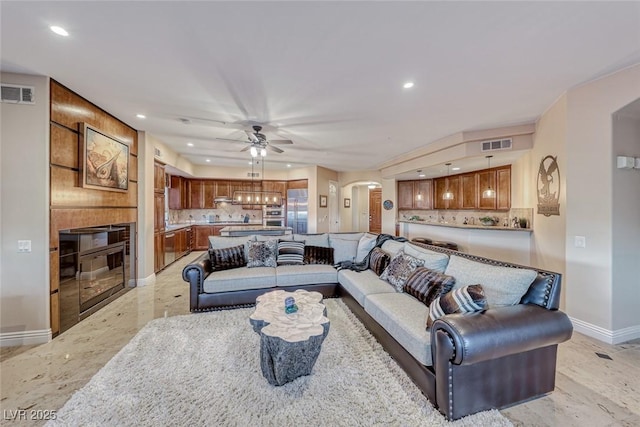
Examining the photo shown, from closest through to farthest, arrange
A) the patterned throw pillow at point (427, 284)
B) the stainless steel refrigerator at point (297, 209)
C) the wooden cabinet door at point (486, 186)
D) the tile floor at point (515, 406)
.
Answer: the tile floor at point (515, 406) → the patterned throw pillow at point (427, 284) → the wooden cabinet door at point (486, 186) → the stainless steel refrigerator at point (297, 209)

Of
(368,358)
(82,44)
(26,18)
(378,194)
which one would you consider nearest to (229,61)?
(82,44)

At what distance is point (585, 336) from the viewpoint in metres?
2.96

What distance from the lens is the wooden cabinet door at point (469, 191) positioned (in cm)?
698

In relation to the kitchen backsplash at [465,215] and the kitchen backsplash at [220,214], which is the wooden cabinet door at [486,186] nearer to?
the kitchen backsplash at [465,215]

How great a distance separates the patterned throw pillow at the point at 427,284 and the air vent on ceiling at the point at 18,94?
4541 millimetres

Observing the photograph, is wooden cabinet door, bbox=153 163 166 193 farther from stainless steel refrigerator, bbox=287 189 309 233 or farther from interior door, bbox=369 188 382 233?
interior door, bbox=369 188 382 233

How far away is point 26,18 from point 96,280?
3159 mm

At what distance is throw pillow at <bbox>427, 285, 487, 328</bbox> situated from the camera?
6.34 feet

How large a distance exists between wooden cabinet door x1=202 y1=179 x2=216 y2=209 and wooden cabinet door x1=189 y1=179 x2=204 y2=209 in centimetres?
6

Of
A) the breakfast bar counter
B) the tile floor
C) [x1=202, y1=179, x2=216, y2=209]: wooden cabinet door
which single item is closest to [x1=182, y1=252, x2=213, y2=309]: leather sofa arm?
the tile floor

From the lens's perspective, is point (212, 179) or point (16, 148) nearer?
point (16, 148)

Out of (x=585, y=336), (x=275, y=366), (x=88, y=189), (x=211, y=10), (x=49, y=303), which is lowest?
(x=585, y=336)

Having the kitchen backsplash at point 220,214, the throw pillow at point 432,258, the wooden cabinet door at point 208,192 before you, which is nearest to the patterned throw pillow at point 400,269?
the throw pillow at point 432,258

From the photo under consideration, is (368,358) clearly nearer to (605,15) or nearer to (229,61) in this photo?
(229,61)
